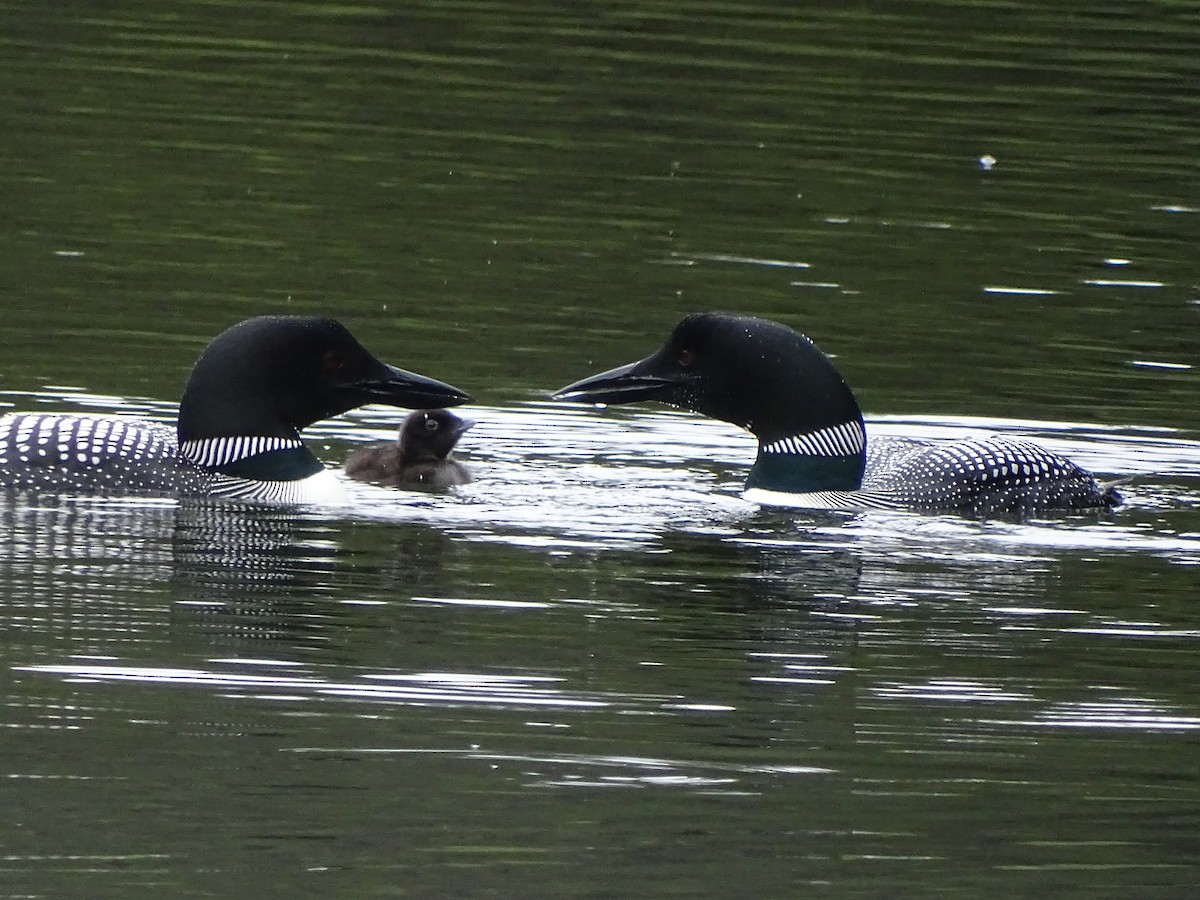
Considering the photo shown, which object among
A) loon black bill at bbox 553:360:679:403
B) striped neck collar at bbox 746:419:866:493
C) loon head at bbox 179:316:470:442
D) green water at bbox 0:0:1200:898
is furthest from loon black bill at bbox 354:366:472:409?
striped neck collar at bbox 746:419:866:493

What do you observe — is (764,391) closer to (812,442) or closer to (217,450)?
(812,442)

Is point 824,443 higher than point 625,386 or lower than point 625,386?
lower

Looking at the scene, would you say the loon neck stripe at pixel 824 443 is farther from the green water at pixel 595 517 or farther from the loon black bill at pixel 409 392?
the loon black bill at pixel 409 392

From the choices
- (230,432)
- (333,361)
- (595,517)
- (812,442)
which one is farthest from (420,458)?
(812,442)

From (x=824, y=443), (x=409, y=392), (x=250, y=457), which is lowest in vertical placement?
(x=250, y=457)

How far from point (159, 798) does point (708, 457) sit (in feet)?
16.0

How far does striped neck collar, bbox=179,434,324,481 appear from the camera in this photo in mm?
9062

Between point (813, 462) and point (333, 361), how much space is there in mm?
1715

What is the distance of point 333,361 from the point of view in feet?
30.5

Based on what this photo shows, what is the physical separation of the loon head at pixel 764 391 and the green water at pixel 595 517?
254 mm

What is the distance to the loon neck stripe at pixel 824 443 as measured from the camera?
370 inches

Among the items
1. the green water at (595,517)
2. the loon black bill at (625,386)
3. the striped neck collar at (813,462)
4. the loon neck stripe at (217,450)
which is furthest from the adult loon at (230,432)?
the striped neck collar at (813,462)

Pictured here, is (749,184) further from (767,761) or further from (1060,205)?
(767,761)

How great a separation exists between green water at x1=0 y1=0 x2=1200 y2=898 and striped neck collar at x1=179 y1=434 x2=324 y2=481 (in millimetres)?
239
